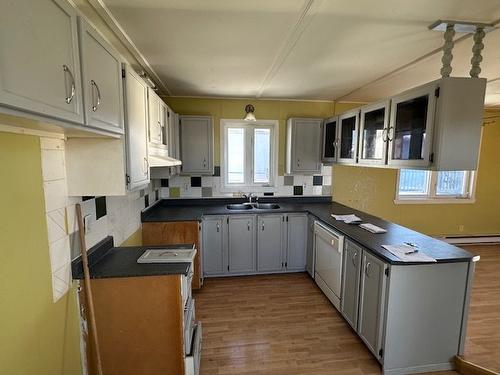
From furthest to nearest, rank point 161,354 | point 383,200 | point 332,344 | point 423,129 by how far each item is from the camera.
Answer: point 383,200, point 332,344, point 423,129, point 161,354

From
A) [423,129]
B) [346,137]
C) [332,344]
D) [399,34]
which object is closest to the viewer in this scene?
[399,34]

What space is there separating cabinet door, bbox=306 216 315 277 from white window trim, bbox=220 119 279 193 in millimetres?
793

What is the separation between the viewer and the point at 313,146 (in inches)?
143

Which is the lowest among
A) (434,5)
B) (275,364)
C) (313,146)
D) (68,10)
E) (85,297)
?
(275,364)

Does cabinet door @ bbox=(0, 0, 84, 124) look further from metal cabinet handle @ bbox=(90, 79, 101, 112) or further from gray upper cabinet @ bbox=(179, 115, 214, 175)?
gray upper cabinet @ bbox=(179, 115, 214, 175)

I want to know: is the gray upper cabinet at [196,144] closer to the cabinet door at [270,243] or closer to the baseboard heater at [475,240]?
the cabinet door at [270,243]

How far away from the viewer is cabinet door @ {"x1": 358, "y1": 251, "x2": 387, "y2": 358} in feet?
6.10

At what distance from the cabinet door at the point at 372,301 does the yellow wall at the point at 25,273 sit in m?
1.98

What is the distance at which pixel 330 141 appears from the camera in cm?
349

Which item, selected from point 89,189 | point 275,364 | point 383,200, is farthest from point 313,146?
point 89,189

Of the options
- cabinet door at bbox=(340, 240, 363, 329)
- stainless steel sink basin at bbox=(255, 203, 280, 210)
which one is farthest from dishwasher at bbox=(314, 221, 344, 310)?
stainless steel sink basin at bbox=(255, 203, 280, 210)

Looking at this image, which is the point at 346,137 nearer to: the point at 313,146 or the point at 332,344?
the point at 313,146

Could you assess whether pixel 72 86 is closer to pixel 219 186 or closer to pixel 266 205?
pixel 219 186

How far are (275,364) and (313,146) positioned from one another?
2626 mm
